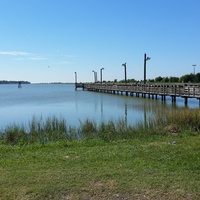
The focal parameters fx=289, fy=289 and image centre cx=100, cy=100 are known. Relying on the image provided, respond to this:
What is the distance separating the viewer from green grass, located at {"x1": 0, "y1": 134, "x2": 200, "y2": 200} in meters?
4.57

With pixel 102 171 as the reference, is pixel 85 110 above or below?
below

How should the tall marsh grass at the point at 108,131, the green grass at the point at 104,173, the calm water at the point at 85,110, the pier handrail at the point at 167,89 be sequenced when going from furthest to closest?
the pier handrail at the point at 167,89 → the calm water at the point at 85,110 → the tall marsh grass at the point at 108,131 → the green grass at the point at 104,173

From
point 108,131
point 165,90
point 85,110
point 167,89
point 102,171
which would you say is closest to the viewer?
point 102,171

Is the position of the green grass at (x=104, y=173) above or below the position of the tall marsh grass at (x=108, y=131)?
above

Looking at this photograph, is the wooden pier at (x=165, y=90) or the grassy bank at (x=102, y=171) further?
the wooden pier at (x=165, y=90)

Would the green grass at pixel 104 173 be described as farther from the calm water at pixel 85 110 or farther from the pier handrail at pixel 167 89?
the pier handrail at pixel 167 89

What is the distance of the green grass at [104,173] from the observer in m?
4.57

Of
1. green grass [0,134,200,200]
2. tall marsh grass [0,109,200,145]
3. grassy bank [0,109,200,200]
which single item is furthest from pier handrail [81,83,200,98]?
green grass [0,134,200,200]

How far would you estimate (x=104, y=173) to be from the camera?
5.51 m

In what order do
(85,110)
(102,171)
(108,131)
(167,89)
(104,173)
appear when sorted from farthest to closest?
(167,89), (85,110), (108,131), (102,171), (104,173)

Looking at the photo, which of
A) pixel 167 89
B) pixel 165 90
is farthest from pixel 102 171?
pixel 165 90

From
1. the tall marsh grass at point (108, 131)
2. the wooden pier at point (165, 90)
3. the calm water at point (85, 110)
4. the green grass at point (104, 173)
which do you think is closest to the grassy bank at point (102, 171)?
the green grass at point (104, 173)

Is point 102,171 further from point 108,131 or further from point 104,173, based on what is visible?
point 108,131

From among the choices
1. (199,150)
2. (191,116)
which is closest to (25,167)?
(199,150)
